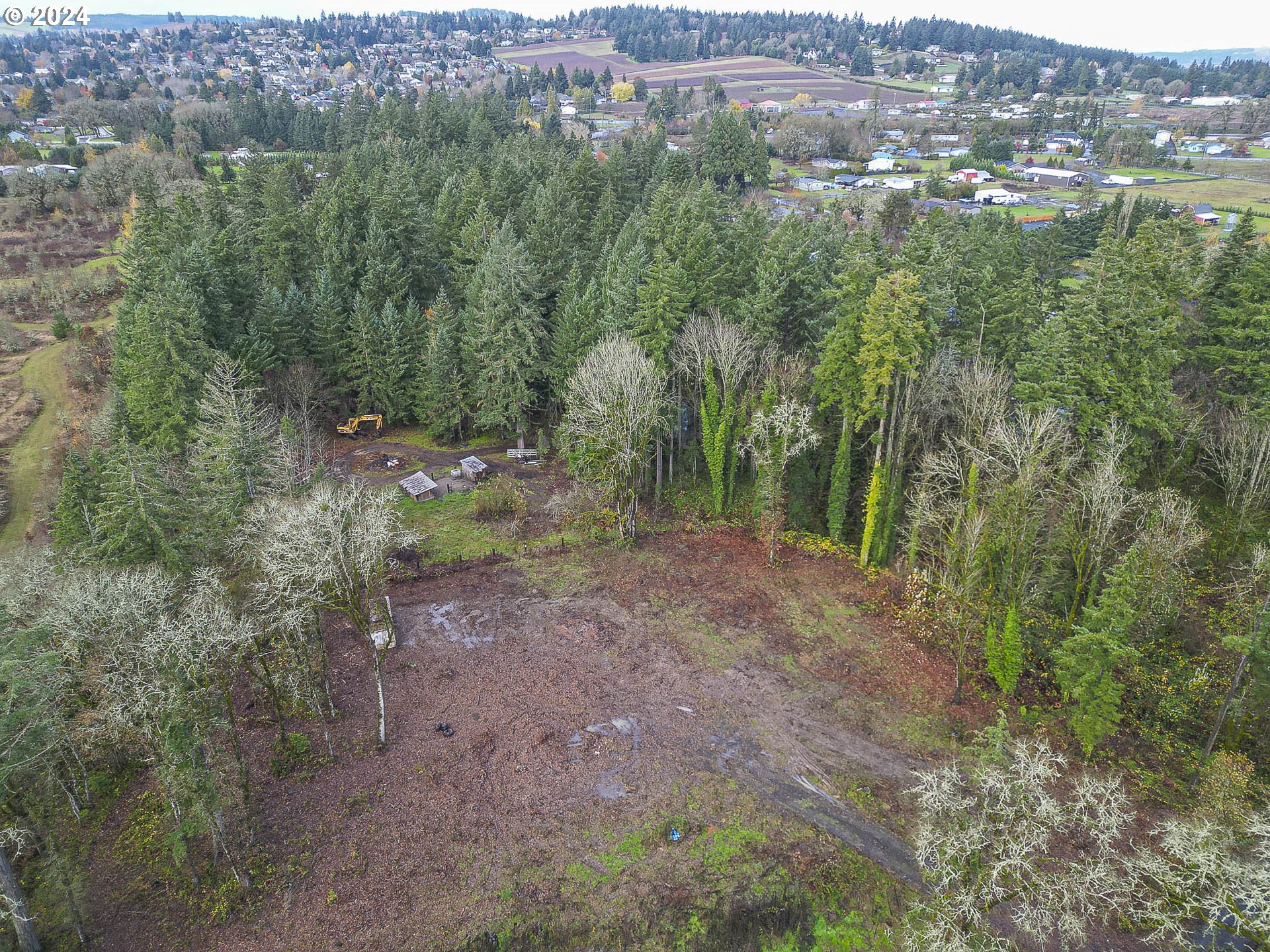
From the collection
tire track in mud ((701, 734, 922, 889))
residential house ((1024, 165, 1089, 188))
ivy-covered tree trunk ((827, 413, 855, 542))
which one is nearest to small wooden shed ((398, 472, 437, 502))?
ivy-covered tree trunk ((827, 413, 855, 542))

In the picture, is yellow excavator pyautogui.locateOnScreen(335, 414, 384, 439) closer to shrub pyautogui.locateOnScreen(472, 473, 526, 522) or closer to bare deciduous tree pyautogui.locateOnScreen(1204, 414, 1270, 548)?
shrub pyautogui.locateOnScreen(472, 473, 526, 522)

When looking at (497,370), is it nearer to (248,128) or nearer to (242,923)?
(242,923)

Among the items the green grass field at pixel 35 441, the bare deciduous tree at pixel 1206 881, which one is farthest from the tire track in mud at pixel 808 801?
the green grass field at pixel 35 441

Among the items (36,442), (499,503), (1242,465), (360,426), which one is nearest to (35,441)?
(36,442)

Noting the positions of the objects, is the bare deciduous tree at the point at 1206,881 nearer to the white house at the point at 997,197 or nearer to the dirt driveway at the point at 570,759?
the dirt driveway at the point at 570,759

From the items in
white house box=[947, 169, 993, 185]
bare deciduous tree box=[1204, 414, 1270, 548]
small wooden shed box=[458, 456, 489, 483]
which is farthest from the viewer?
white house box=[947, 169, 993, 185]

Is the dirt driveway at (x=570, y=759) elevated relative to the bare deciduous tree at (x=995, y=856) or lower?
lower
